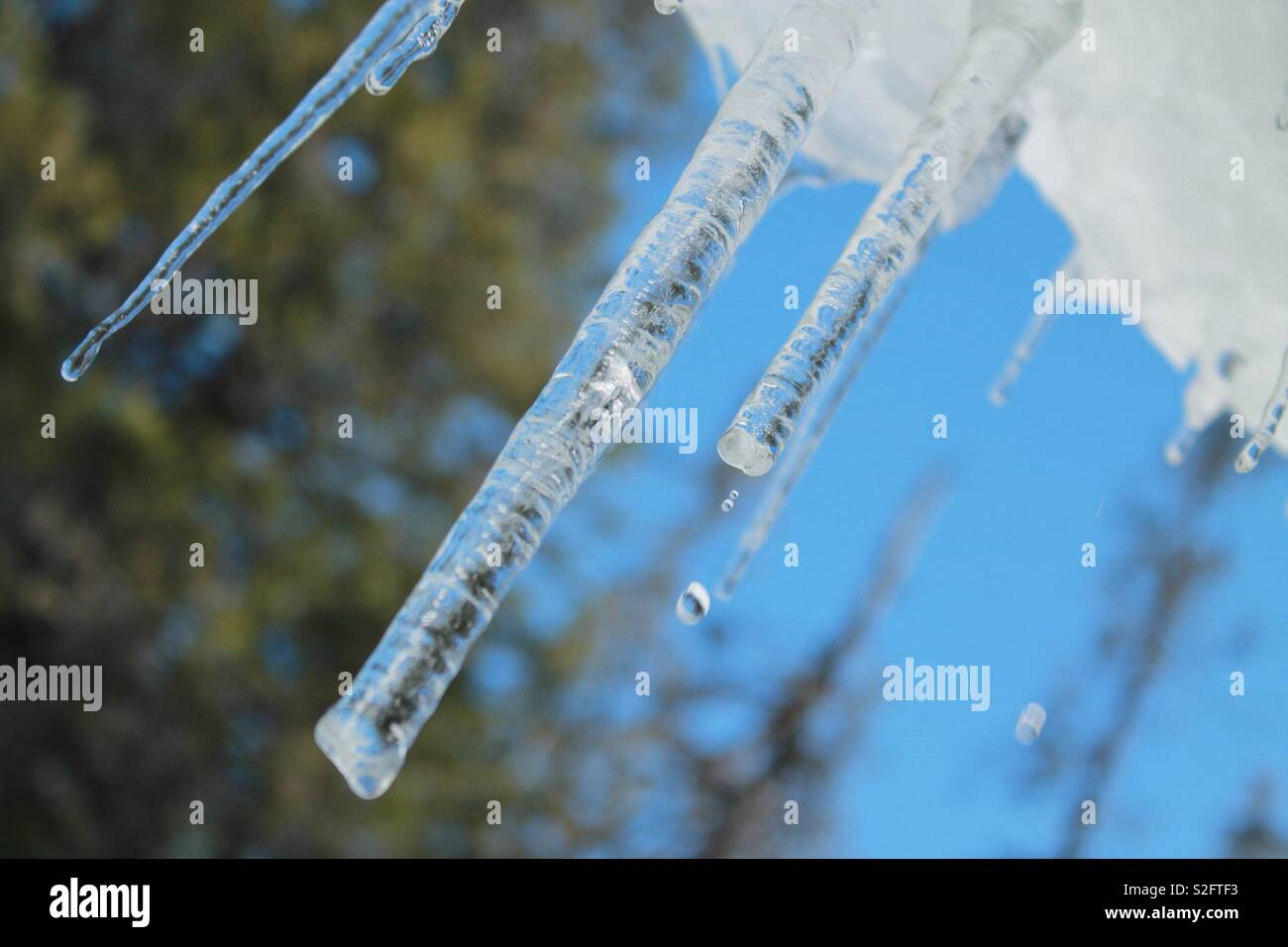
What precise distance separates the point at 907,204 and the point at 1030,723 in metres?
2.93

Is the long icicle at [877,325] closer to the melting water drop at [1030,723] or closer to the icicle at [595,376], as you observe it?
the icicle at [595,376]

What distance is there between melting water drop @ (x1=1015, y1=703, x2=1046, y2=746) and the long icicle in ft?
6.48

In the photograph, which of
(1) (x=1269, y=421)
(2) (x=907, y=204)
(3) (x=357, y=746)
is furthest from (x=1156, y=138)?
(3) (x=357, y=746)

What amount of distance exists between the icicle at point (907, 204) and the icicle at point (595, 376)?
3.4 inches

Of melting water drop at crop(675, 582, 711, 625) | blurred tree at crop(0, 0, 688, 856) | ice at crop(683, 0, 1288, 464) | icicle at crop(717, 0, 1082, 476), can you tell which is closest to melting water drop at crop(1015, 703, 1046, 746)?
blurred tree at crop(0, 0, 688, 856)

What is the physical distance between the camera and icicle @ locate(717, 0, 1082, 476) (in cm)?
85

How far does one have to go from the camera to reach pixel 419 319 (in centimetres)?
349

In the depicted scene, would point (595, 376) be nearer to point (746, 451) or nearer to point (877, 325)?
point (746, 451)

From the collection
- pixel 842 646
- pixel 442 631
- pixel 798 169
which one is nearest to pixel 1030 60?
pixel 798 169

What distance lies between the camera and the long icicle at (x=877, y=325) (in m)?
1.34

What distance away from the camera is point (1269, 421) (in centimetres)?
124

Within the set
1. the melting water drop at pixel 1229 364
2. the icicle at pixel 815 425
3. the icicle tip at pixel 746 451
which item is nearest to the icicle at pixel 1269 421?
the melting water drop at pixel 1229 364

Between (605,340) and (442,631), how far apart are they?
0.23 m

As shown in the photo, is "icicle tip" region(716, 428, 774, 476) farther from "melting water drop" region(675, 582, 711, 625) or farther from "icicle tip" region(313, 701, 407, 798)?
"melting water drop" region(675, 582, 711, 625)
